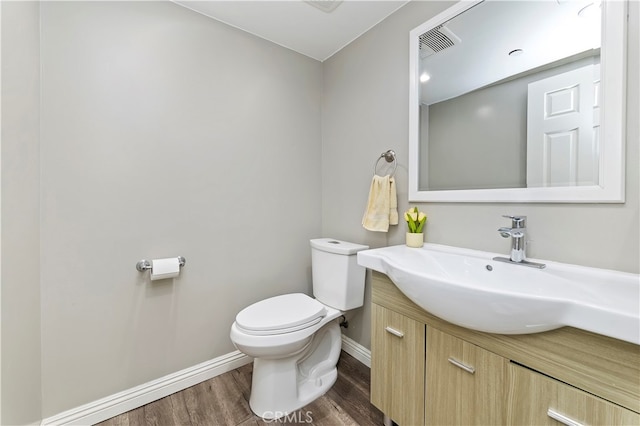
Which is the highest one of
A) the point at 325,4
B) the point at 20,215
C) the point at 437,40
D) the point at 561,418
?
the point at 325,4

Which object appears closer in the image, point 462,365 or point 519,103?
point 462,365

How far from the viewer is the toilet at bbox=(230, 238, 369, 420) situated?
125 centimetres

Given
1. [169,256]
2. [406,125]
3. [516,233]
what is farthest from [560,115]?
[169,256]

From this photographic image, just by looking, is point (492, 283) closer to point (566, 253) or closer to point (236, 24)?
point (566, 253)

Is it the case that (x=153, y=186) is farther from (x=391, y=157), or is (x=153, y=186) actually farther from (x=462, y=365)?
(x=462, y=365)

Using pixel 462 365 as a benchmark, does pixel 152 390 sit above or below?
below

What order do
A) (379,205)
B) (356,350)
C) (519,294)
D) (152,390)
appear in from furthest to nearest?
(356,350) → (379,205) → (152,390) → (519,294)

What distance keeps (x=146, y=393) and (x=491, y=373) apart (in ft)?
5.29

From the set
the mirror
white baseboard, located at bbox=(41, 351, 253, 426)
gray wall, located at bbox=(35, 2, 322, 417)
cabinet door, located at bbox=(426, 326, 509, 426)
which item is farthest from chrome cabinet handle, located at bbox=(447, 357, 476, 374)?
white baseboard, located at bbox=(41, 351, 253, 426)

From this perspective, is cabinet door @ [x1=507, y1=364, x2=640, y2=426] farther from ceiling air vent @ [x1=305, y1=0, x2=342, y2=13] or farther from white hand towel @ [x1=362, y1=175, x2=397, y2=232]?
ceiling air vent @ [x1=305, y1=0, x2=342, y2=13]

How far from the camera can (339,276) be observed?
5.14 ft

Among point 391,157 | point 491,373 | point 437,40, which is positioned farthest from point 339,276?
point 437,40

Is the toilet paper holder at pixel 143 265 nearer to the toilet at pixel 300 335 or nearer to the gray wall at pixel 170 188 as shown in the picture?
the gray wall at pixel 170 188

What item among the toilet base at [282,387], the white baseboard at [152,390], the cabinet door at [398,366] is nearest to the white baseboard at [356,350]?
the white baseboard at [152,390]
